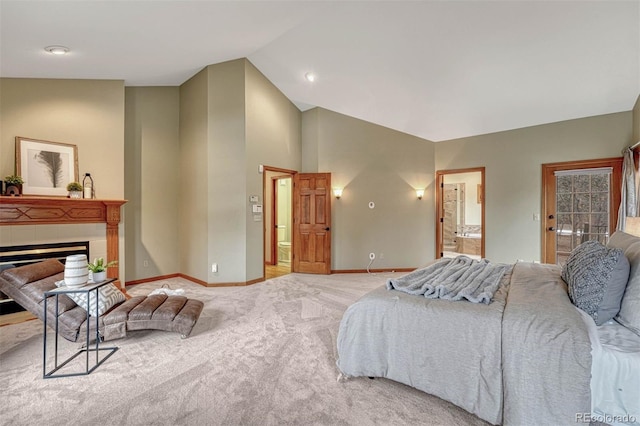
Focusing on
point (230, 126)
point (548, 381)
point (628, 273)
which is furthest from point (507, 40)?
point (230, 126)

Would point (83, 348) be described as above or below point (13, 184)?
below

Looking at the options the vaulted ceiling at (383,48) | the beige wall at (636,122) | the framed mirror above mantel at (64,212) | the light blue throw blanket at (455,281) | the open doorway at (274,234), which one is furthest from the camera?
the open doorway at (274,234)

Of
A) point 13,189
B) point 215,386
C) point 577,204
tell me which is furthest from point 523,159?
point 13,189

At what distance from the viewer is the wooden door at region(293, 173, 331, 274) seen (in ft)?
19.3

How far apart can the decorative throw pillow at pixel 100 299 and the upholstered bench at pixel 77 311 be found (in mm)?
38

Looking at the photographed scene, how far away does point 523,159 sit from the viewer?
17.4 ft

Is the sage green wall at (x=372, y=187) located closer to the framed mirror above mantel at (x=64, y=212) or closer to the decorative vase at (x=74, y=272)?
the framed mirror above mantel at (x=64, y=212)

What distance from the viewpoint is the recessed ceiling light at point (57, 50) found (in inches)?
129

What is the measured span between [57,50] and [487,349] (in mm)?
5039

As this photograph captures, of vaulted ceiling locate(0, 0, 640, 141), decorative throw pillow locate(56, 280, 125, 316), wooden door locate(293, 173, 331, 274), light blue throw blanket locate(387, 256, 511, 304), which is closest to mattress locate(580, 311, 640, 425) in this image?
light blue throw blanket locate(387, 256, 511, 304)

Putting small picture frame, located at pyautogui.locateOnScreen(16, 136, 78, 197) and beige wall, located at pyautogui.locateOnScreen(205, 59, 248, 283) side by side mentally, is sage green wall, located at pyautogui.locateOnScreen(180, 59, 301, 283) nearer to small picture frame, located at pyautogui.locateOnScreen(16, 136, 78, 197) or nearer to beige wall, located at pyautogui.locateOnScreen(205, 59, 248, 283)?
beige wall, located at pyautogui.locateOnScreen(205, 59, 248, 283)

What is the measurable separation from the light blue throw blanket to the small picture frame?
4516 mm

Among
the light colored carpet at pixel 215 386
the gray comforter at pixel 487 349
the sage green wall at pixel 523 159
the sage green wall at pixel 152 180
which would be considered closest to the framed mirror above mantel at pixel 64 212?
the sage green wall at pixel 152 180

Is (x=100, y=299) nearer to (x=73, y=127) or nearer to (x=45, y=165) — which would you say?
(x=45, y=165)
